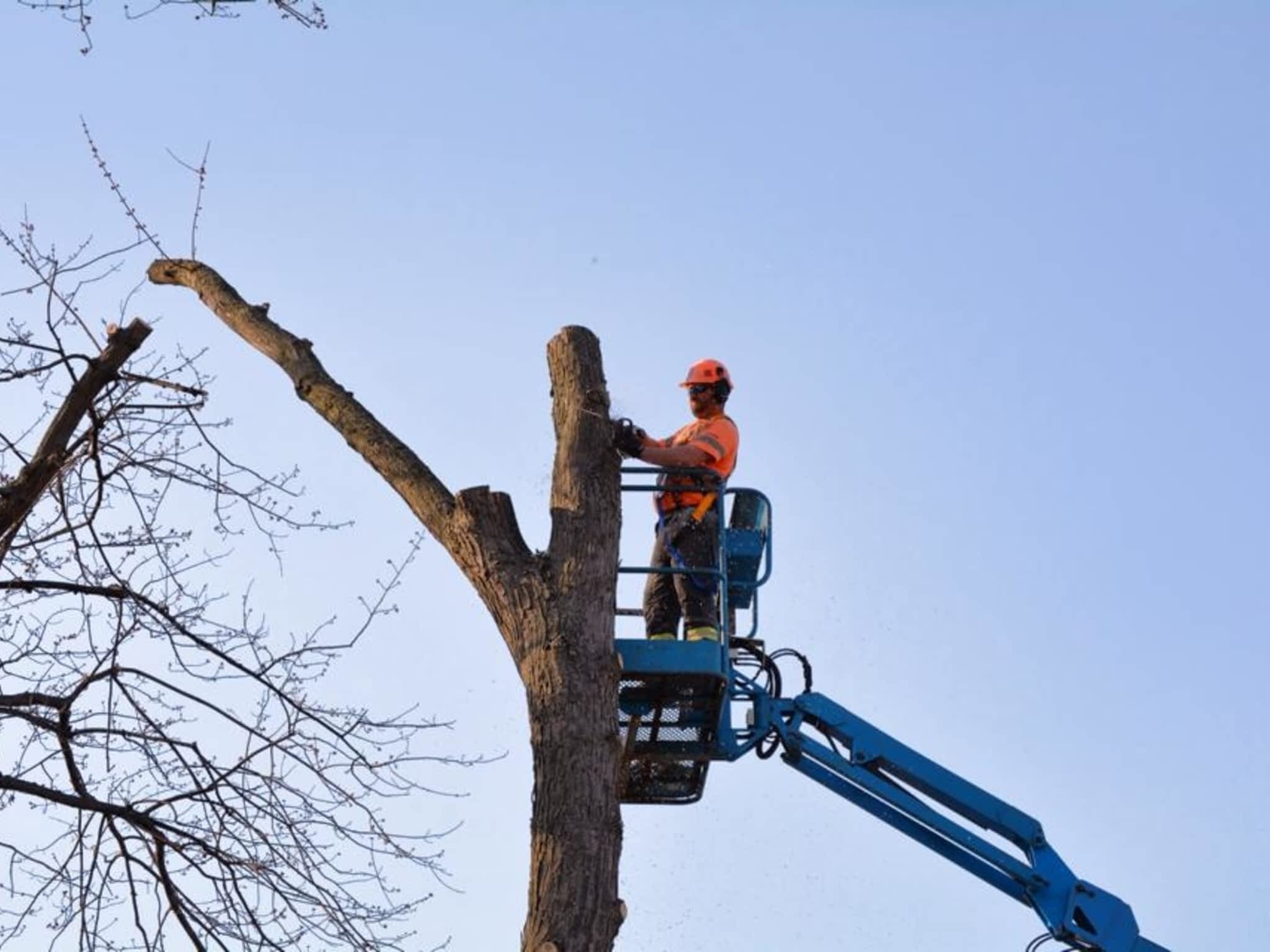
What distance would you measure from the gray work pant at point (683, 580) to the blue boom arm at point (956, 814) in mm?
1264

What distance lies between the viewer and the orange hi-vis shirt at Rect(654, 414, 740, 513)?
33.4 feet

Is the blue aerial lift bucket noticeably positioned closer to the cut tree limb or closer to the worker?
the worker

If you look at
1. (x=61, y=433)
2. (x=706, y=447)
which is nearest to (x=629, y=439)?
(x=706, y=447)

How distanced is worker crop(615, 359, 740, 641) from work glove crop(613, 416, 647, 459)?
0.69 metres

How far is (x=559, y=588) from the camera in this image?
25.0ft

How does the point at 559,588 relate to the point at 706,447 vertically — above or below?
below

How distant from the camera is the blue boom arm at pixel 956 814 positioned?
1145 centimetres

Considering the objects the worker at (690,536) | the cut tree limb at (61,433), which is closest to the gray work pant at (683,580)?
the worker at (690,536)

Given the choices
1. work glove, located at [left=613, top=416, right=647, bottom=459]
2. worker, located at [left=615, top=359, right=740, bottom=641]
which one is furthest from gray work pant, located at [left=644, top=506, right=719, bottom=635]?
work glove, located at [left=613, top=416, right=647, bottom=459]

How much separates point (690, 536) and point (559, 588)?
273 centimetres

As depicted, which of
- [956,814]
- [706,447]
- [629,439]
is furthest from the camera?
[956,814]

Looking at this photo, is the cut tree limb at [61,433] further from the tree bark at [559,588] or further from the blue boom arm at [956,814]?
the blue boom arm at [956,814]

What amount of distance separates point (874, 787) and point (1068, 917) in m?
1.36

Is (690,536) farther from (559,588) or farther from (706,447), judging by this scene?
(559,588)
